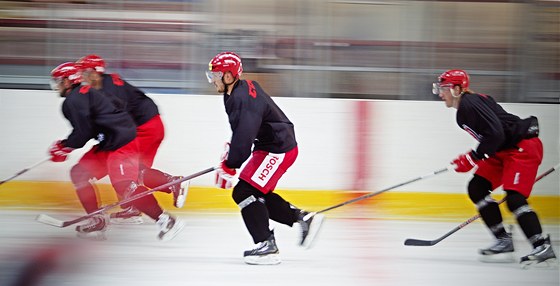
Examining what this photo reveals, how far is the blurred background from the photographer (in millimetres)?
5332

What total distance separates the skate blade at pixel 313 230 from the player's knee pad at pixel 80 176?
3.46ft

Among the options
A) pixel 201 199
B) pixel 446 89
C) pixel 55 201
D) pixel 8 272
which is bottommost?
pixel 201 199

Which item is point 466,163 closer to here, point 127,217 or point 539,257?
point 539,257

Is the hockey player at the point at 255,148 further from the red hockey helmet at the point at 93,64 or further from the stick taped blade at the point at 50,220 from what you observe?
the red hockey helmet at the point at 93,64

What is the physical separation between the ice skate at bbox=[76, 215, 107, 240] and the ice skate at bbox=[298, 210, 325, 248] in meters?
0.90

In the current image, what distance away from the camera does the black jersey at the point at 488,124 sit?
145 inches

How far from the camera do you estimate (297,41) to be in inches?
211

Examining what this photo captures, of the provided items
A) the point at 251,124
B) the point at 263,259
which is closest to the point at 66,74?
the point at 251,124

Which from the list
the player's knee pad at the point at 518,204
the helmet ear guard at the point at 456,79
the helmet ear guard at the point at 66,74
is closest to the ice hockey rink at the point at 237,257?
the player's knee pad at the point at 518,204

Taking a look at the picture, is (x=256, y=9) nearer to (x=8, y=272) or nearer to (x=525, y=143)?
(x=525, y=143)

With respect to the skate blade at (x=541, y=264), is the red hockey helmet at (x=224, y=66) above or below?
above

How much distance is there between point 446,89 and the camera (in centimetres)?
388

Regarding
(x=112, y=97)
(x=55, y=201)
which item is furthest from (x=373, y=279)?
(x=112, y=97)

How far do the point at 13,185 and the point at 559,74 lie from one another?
3.38 metres
